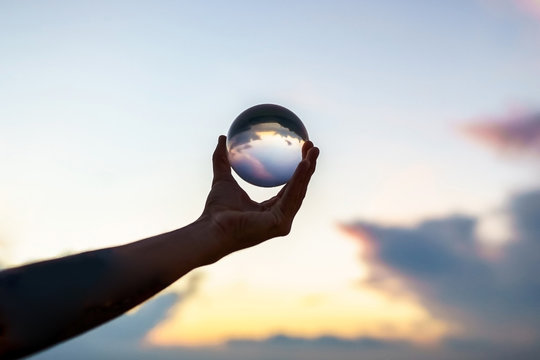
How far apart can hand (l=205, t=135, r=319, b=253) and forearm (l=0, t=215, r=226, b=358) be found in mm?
1012

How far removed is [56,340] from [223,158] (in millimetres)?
3783

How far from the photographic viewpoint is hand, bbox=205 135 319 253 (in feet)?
14.9

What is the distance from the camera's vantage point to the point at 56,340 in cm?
258

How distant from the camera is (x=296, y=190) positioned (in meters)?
5.63

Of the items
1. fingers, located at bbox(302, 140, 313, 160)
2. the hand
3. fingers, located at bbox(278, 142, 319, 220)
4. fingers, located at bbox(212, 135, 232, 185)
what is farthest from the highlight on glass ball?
fingers, located at bbox(278, 142, 319, 220)

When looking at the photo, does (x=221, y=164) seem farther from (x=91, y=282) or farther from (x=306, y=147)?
(x=91, y=282)

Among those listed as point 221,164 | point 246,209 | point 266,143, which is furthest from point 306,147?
point 246,209

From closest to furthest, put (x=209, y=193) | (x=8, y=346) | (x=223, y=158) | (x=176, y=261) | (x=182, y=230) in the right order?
(x=8, y=346) → (x=176, y=261) → (x=182, y=230) → (x=209, y=193) → (x=223, y=158)

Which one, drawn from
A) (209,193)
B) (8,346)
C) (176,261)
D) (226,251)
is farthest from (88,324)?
(209,193)

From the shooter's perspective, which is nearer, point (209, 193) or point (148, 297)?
point (148, 297)

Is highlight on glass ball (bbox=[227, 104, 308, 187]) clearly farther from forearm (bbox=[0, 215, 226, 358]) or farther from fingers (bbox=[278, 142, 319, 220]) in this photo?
forearm (bbox=[0, 215, 226, 358])

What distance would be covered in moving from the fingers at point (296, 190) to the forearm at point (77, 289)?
2101 mm

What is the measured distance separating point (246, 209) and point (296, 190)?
1.84 feet

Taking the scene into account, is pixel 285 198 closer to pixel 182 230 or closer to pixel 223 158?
pixel 223 158
